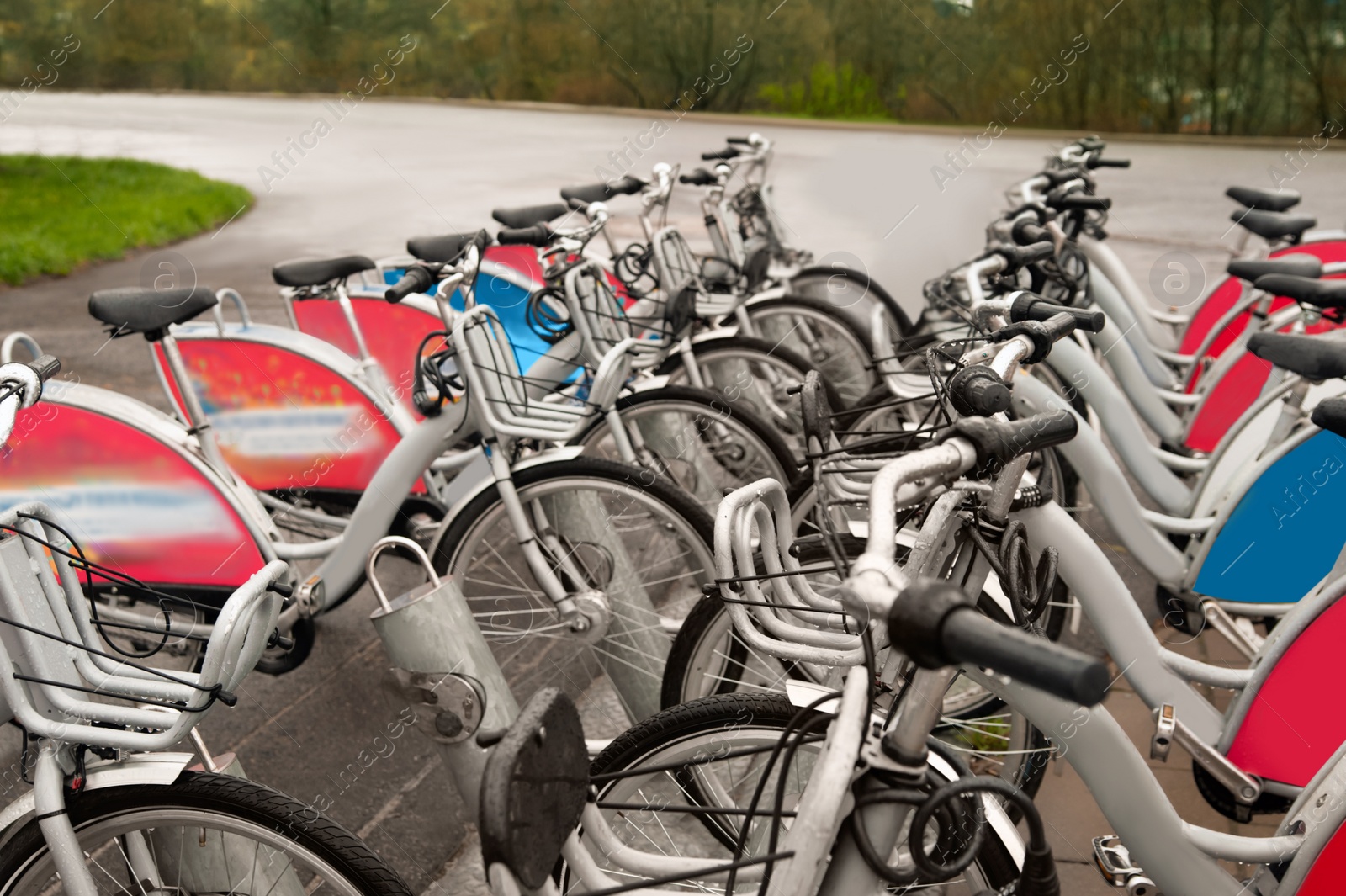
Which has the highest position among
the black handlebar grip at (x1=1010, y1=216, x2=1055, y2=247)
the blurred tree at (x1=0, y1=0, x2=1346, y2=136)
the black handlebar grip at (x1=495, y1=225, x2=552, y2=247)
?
the blurred tree at (x1=0, y1=0, x2=1346, y2=136)

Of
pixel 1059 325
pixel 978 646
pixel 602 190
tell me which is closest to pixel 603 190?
pixel 602 190

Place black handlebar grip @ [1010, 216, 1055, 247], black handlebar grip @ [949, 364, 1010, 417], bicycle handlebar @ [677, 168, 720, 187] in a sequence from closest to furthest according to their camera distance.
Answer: black handlebar grip @ [949, 364, 1010, 417], black handlebar grip @ [1010, 216, 1055, 247], bicycle handlebar @ [677, 168, 720, 187]

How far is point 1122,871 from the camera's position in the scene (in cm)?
192

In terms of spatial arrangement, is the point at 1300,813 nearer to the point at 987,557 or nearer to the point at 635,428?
the point at 987,557

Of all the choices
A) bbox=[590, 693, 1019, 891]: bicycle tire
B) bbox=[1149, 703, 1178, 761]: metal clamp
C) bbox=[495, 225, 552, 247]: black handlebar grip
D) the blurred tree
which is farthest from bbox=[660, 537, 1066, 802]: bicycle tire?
the blurred tree

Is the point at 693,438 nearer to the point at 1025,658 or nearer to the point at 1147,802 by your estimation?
the point at 1147,802

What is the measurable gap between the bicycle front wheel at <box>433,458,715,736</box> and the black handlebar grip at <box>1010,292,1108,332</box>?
103cm

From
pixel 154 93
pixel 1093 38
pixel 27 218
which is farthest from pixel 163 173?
pixel 1093 38

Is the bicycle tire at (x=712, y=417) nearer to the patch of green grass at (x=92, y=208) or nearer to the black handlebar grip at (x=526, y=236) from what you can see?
the black handlebar grip at (x=526, y=236)

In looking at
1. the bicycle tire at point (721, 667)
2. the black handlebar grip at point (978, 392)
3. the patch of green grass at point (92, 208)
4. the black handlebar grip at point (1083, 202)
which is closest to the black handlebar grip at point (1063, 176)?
the black handlebar grip at point (1083, 202)

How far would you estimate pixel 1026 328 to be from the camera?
5.66ft

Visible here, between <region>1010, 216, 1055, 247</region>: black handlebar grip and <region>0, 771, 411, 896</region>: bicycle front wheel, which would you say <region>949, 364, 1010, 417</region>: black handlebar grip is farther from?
<region>1010, 216, 1055, 247</region>: black handlebar grip

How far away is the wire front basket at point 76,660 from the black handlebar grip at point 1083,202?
3.27 m

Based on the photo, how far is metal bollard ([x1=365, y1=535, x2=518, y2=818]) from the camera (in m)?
2.03
